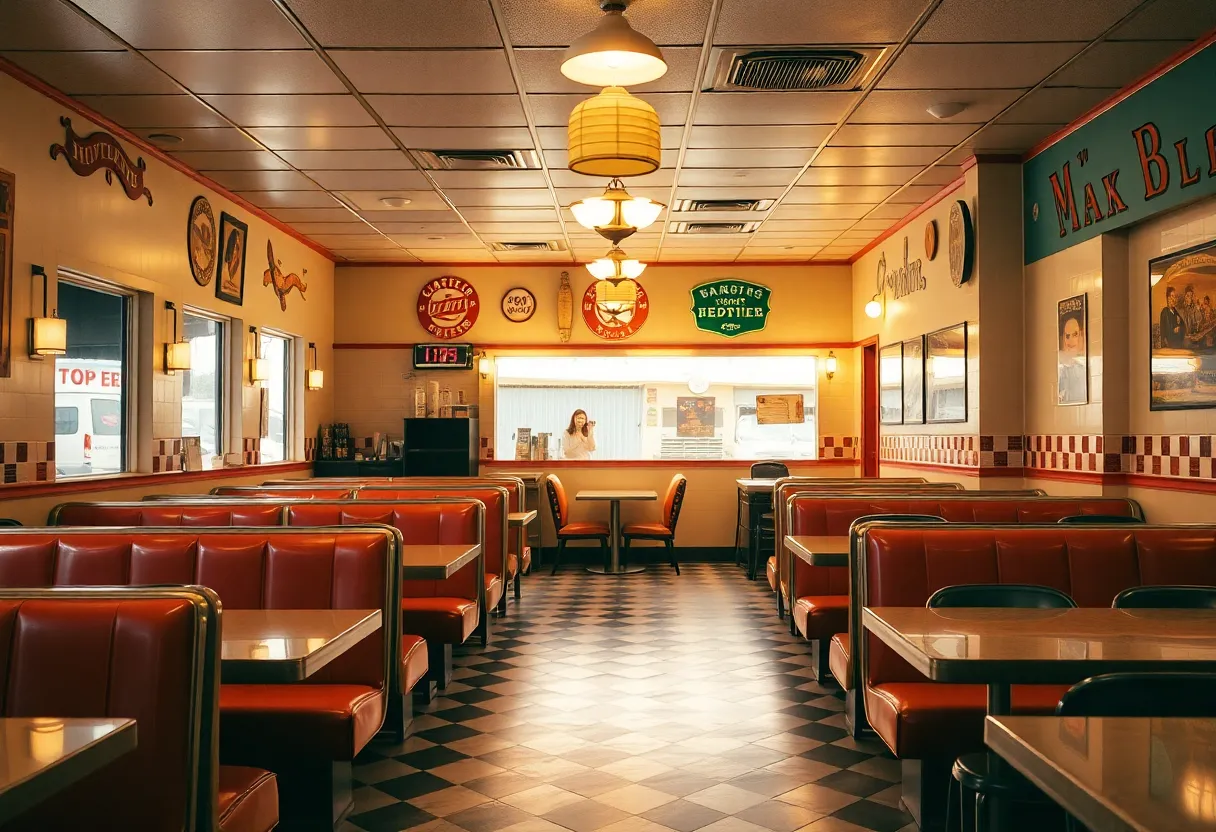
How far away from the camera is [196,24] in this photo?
16.4 feet

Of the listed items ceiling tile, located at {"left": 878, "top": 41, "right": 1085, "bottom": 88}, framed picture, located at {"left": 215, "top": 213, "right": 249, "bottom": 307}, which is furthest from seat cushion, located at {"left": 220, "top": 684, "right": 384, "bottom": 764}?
framed picture, located at {"left": 215, "top": 213, "right": 249, "bottom": 307}

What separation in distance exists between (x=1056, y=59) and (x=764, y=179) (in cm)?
280

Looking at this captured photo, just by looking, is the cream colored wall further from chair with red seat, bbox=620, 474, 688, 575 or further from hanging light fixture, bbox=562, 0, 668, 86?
chair with red seat, bbox=620, 474, 688, 575

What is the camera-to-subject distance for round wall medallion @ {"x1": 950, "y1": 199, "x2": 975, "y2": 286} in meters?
7.62

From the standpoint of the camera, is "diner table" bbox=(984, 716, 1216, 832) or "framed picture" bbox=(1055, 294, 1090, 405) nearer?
"diner table" bbox=(984, 716, 1216, 832)

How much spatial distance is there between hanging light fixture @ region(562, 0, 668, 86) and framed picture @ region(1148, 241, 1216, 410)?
3240 millimetres

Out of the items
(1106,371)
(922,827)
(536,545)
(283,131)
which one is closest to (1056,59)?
(1106,371)

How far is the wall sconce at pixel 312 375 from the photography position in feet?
35.3

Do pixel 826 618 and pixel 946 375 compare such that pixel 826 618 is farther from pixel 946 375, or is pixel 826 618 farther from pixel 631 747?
pixel 946 375

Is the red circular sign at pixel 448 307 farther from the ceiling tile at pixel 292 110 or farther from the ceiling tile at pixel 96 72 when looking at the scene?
the ceiling tile at pixel 96 72

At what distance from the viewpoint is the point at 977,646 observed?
103 inches

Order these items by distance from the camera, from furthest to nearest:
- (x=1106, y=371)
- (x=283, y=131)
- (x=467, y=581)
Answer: (x=283, y=131) < (x=1106, y=371) < (x=467, y=581)

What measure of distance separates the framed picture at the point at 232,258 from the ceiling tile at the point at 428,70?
10.2 feet

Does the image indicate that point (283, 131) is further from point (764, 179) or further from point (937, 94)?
point (937, 94)
